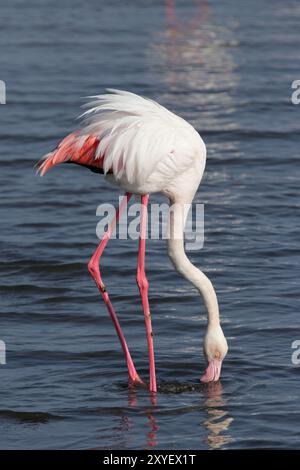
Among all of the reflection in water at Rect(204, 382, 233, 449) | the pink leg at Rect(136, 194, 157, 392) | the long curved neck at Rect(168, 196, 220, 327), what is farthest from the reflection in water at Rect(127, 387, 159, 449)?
the long curved neck at Rect(168, 196, 220, 327)

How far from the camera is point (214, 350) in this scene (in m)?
7.90

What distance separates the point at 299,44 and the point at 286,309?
10.9m

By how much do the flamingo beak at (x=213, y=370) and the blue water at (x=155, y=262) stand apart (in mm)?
103

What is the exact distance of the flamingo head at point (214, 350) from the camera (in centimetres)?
789

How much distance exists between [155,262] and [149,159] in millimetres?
2490

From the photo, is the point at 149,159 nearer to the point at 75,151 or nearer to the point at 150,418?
the point at 75,151

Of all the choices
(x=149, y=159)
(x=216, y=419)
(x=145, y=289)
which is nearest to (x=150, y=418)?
(x=216, y=419)

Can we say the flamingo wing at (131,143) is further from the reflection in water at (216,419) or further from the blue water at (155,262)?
the reflection in water at (216,419)

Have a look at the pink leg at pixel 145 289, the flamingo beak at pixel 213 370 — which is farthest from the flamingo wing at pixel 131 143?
the flamingo beak at pixel 213 370

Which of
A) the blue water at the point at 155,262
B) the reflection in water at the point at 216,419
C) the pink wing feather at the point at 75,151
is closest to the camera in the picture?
the reflection in water at the point at 216,419

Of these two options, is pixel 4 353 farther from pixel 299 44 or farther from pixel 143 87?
pixel 299 44

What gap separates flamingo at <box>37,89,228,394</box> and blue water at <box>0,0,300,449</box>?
0.37m

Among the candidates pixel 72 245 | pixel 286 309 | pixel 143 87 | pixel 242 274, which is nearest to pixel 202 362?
pixel 286 309

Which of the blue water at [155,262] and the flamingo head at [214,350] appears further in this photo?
the flamingo head at [214,350]
